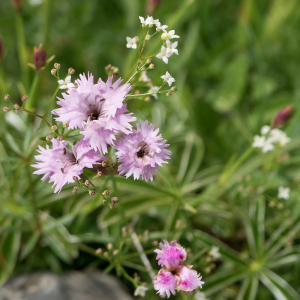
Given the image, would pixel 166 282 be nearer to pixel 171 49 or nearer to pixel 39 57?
pixel 171 49

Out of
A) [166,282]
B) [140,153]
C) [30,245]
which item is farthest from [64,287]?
[140,153]

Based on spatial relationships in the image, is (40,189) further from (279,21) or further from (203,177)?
(279,21)

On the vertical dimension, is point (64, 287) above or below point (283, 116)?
below

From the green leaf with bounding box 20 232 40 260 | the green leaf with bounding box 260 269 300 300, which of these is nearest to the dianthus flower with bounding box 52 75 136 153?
the green leaf with bounding box 20 232 40 260

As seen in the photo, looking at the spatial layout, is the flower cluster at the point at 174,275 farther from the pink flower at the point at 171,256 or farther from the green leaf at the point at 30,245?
the green leaf at the point at 30,245

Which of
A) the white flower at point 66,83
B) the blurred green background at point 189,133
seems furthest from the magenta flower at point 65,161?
the blurred green background at point 189,133

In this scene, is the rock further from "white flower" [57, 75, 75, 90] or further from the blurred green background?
"white flower" [57, 75, 75, 90]
